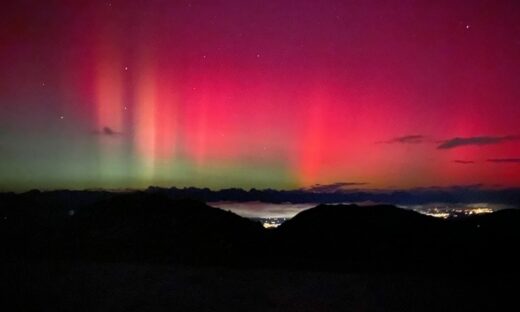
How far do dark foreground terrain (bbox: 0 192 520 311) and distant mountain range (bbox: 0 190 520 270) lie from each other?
0.11 meters

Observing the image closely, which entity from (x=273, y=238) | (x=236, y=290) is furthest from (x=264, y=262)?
(x=273, y=238)

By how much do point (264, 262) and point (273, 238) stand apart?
1324 centimetres

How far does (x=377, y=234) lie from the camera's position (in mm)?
40625

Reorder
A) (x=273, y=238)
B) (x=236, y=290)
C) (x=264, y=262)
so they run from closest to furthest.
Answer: (x=236, y=290)
(x=264, y=262)
(x=273, y=238)

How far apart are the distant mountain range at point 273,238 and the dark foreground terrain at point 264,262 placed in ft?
0.36

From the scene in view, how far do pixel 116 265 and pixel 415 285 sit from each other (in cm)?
1368

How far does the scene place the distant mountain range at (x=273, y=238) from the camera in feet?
93.5

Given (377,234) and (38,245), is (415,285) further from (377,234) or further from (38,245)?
(38,245)

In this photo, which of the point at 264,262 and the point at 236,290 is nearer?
the point at 236,290

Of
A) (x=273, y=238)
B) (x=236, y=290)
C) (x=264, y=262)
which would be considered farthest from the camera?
(x=273, y=238)

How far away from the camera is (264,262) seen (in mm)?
28031

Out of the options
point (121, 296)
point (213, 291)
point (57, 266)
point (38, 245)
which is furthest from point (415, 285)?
point (38, 245)

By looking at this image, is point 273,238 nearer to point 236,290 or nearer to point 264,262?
point 264,262

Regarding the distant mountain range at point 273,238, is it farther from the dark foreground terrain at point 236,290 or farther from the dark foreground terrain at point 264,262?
the dark foreground terrain at point 236,290
